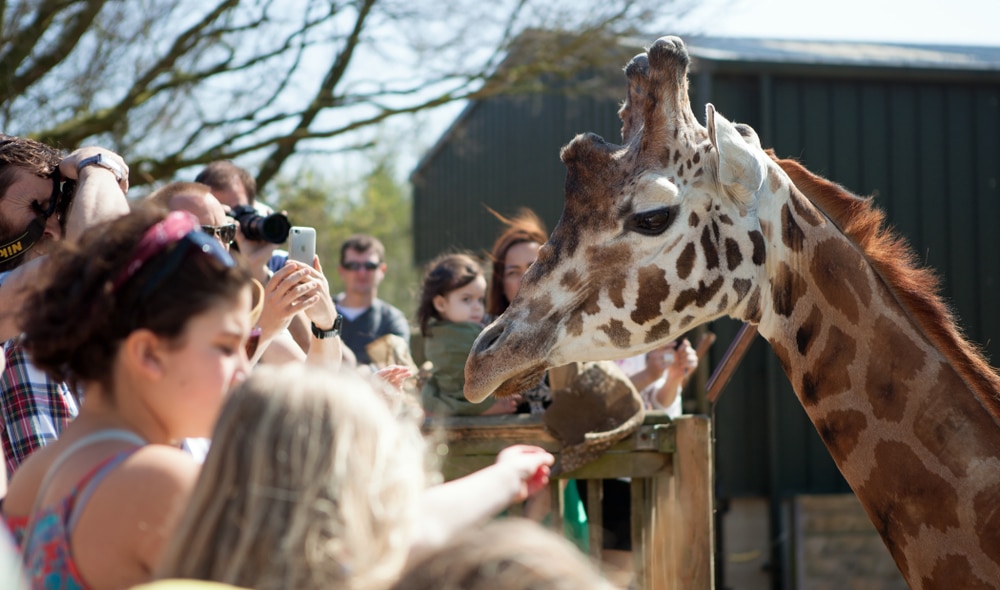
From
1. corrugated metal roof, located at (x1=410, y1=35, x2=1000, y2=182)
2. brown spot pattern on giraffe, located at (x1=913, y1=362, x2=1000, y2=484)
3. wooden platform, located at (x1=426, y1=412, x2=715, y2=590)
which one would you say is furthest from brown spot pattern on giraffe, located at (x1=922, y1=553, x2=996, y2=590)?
corrugated metal roof, located at (x1=410, y1=35, x2=1000, y2=182)

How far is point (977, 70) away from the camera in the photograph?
9.62 meters

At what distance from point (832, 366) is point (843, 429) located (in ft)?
0.65

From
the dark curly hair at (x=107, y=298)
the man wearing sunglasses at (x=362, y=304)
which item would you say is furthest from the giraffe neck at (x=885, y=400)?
the man wearing sunglasses at (x=362, y=304)

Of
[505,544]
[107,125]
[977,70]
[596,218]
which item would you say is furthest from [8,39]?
[977,70]

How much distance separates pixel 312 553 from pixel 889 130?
9.34 metres

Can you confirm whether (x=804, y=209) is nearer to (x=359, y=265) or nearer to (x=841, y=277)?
(x=841, y=277)

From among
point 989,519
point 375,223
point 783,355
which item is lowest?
point 375,223

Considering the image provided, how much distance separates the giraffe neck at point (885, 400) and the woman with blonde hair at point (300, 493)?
76.9 inches

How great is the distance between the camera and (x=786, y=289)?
323 centimetres

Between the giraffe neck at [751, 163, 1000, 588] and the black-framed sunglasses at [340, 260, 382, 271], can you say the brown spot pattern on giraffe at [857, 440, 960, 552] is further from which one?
the black-framed sunglasses at [340, 260, 382, 271]

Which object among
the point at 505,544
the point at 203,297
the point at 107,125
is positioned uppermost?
the point at 107,125

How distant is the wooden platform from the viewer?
4.01 m

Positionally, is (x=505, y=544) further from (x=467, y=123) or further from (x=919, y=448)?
(x=467, y=123)

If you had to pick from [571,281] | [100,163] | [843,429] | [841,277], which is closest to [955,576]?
[843,429]
